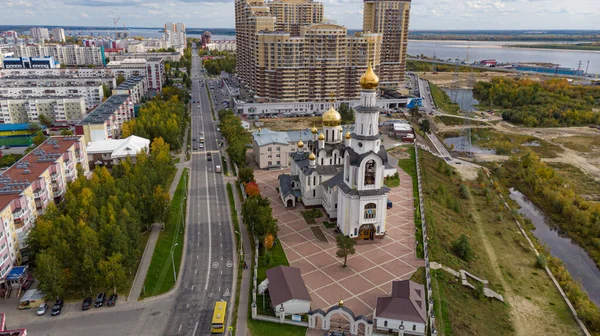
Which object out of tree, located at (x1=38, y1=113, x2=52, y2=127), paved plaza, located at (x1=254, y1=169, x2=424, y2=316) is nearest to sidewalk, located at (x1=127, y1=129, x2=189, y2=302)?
paved plaza, located at (x1=254, y1=169, x2=424, y2=316)

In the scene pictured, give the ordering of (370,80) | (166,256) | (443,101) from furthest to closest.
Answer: (443,101), (370,80), (166,256)

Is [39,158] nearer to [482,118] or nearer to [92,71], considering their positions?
[92,71]

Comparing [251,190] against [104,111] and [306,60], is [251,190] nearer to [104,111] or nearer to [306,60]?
[104,111]

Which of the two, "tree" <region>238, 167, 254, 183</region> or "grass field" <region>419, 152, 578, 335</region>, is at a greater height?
"tree" <region>238, 167, 254, 183</region>

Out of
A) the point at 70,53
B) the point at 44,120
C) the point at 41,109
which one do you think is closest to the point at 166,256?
the point at 44,120

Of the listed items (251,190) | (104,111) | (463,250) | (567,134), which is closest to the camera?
Answer: (463,250)

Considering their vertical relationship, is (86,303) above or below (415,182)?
below

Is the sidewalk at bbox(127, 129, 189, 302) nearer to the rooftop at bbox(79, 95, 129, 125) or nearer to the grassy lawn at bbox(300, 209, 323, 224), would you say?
the grassy lawn at bbox(300, 209, 323, 224)
